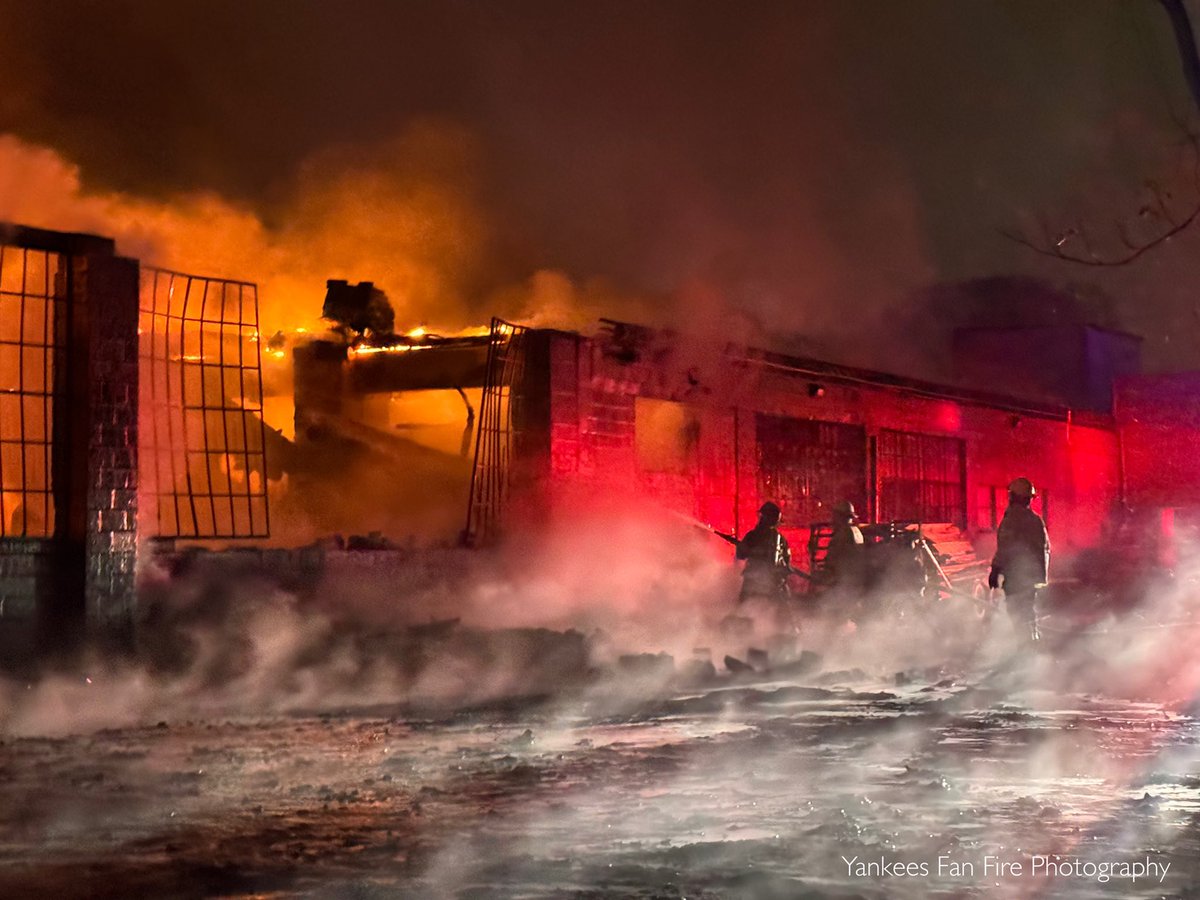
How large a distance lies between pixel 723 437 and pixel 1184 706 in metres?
8.73

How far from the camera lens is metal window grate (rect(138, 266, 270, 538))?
40.5 feet

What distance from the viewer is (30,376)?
10.9 meters

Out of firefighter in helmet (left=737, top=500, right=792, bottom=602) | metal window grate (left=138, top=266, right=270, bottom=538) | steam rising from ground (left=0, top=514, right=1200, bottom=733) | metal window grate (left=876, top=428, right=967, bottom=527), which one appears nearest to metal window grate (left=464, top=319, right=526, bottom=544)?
steam rising from ground (left=0, top=514, right=1200, bottom=733)

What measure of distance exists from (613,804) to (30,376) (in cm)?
625

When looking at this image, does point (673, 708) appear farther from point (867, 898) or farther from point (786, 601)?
point (867, 898)

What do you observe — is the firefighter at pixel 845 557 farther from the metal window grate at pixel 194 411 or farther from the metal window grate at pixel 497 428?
the metal window grate at pixel 194 411

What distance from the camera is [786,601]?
1471cm

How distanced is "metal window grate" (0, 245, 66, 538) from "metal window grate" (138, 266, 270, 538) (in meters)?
0.92

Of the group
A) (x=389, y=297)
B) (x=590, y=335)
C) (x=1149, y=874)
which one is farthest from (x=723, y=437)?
(x=1149, y=874)

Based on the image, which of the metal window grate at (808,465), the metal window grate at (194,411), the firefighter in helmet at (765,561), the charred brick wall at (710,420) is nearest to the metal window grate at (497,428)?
the charred brick wall at (710,420)

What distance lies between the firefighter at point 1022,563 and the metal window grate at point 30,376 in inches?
329

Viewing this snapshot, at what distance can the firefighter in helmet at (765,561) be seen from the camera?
1453 cm

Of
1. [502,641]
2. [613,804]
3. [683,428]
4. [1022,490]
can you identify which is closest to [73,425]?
[502,641]

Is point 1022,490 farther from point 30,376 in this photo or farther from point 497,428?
point 30,376
